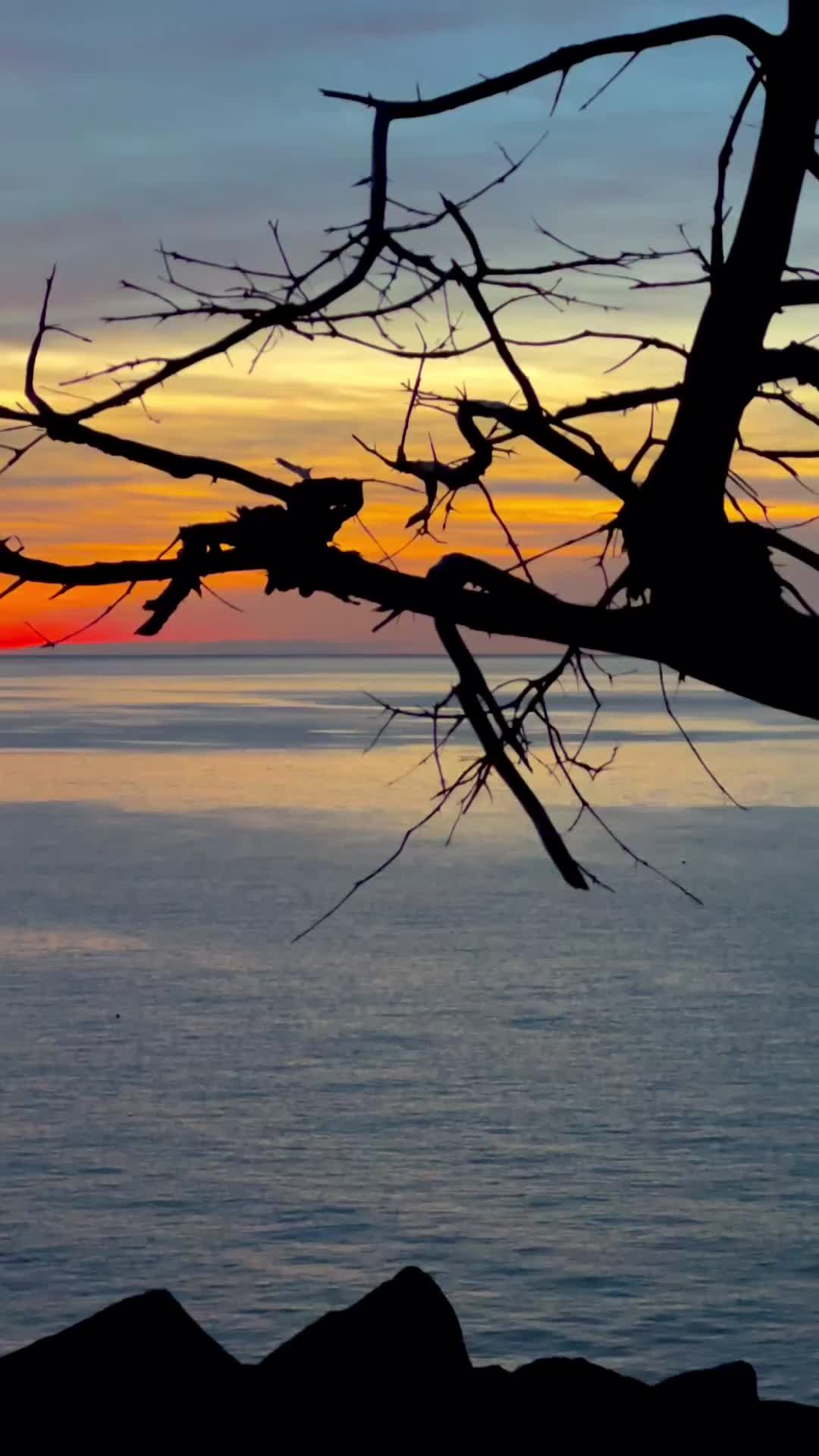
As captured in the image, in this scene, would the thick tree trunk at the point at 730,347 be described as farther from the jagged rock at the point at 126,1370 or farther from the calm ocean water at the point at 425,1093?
the calm ocean water at the point at 425,1093

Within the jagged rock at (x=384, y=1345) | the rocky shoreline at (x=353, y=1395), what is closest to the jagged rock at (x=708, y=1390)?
the rocky shoreline at (x=353, y=1395)

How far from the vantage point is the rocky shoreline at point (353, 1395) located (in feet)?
21.7

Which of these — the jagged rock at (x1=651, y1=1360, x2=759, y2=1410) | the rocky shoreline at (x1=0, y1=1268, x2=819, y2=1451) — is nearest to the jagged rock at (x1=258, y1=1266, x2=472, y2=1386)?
the rocky shoreline at (x1=0, y1=1268, x2=819, y2=1451)

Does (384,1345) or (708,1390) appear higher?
(384,1345)

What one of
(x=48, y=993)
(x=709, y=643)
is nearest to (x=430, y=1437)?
(x=709, y=643)

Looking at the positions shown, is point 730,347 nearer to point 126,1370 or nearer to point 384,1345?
point 384,1345

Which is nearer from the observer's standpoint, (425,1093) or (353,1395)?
(353,1395)

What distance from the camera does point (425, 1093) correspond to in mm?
22469

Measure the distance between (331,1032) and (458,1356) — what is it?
19.0 meters

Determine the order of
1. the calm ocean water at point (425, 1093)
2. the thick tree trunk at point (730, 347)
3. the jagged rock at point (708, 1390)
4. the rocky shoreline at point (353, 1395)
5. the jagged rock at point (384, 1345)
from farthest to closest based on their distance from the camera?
1. the calm ocean water at point (425, 1093)
2. the jagged rock at point (708, 1390)
3. the jagged rock at point (384, 1345)
4. the rocky shoreline at point (353, 1395)
5. the thick tree trunk at point (730, 347)

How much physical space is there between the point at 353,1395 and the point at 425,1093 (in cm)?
1585

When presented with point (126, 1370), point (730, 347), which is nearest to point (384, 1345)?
point (126, 1370)

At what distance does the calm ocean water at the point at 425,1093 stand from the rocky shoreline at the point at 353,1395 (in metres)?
8.60

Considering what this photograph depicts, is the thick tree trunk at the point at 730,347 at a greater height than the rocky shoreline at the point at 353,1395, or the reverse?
the thick tree trunk at the point at 730,347
